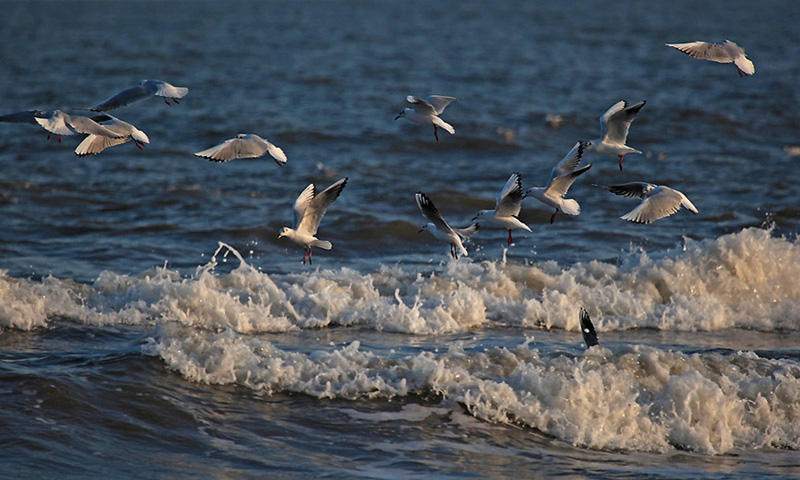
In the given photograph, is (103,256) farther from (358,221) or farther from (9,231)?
(358,221)

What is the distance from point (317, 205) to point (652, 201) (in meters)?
2.92

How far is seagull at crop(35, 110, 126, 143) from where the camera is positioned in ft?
24.8

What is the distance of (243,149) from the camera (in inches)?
318

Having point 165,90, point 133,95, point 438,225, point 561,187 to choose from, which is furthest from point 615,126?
point 133,95

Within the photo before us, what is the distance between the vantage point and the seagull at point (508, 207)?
8133mm

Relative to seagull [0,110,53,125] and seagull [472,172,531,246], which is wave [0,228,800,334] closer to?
seagull [472,172,531,246]

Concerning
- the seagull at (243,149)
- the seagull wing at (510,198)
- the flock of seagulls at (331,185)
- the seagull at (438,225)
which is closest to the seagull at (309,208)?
the flock of seagulls at (331,185)

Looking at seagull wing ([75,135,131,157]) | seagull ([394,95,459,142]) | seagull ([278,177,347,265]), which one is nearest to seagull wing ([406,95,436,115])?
seagull ([394,95,459,142])

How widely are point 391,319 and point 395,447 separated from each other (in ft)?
9.12

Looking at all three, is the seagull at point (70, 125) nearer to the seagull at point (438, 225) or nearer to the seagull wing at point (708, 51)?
the seagull at point (438, 225)

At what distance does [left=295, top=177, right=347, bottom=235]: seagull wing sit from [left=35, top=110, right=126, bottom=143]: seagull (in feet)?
5.70

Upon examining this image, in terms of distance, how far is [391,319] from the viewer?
31.2 ft

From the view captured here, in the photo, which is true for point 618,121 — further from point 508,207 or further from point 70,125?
point 70,125

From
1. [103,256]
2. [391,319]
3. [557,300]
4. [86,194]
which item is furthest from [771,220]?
[86,194]
